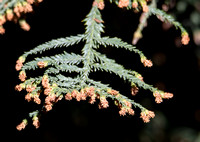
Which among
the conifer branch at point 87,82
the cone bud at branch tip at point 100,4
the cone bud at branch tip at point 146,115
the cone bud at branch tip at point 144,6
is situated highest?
the cone bud at branch tip at point 100,4

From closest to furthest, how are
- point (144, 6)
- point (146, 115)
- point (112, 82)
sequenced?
point (146, 115), point (144, 6), point (112, 82)

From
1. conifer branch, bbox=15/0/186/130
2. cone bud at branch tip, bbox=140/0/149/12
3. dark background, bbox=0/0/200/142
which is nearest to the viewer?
conifer branch, bbox=15/0/186/130

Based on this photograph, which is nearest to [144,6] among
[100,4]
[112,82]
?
[100,4]

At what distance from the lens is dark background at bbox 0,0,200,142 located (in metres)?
2.03

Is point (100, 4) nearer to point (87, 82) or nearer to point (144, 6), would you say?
point (144, 6)

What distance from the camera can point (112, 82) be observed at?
2.35m

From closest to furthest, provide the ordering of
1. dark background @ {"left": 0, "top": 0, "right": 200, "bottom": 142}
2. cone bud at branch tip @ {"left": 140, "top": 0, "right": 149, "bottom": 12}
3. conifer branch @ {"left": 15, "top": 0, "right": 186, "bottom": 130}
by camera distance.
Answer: conifer branch @ {"left": 15, "top": 0, "right": 186, "bottom": 130}, cone bud at branch tip @ {"left": 140, "top": 0, "right": 149, "bottom": 12}, dark background @ {"left": 0, "top": 0, "right": 200, "bottom": 142}

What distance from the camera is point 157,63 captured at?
2.68 meters

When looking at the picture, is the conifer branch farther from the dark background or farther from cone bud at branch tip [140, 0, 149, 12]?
the dark background

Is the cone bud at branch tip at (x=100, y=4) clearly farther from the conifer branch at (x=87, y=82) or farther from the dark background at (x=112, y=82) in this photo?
the dark background at (x=112, y=82)

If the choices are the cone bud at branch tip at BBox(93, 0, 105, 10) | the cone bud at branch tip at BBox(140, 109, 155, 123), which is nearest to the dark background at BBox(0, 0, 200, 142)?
the cone bud at branch tip at BBox(93, 0, 105, 10)

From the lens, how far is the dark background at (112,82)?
6.64ft

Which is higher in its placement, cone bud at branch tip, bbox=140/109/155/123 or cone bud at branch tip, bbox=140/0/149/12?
cone bud at branch tip, bbox=140/0/149/12

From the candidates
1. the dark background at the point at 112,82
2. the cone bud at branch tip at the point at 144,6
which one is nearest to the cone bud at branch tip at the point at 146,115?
the cone bud at branch tip at the point at 144,6
